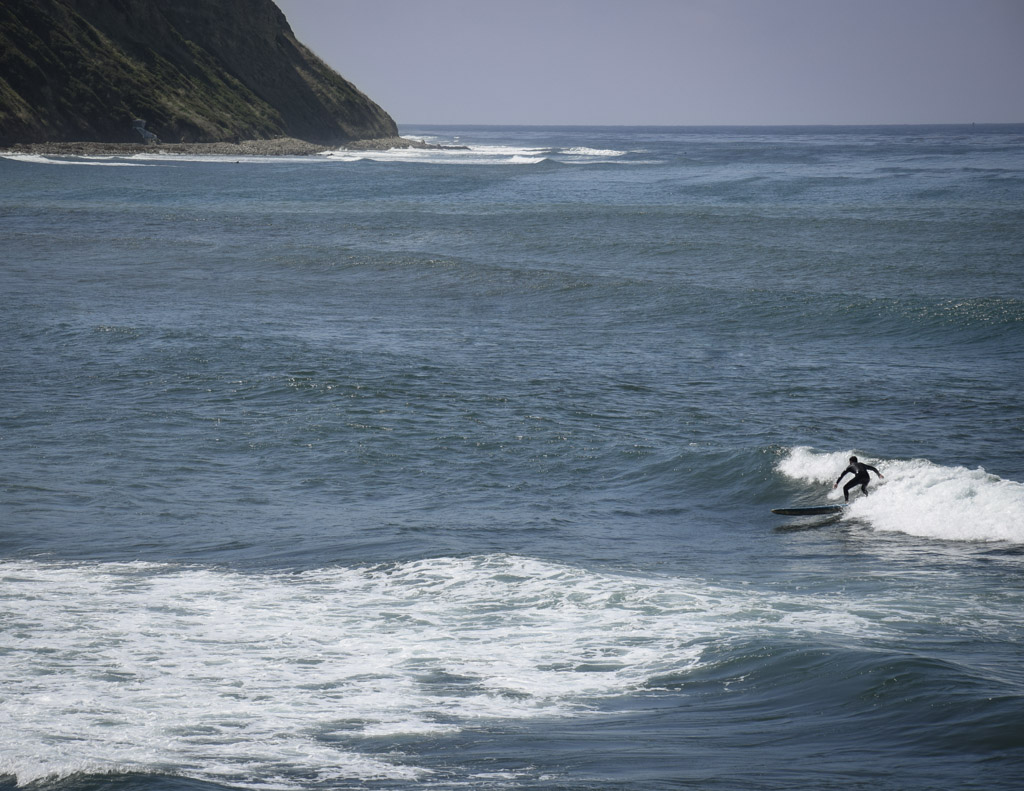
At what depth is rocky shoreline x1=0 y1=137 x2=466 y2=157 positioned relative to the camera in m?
98.6

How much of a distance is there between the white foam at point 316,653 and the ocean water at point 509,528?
0.05m

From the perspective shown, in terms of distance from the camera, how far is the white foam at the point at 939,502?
15453 mm

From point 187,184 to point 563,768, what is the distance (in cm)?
7131

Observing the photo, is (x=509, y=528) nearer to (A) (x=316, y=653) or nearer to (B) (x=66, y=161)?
(A) (x=316, y=653)

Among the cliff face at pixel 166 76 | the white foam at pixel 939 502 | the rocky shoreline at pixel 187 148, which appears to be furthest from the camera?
the cliff face at pixel 166 76

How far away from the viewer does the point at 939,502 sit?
16141 millimetres

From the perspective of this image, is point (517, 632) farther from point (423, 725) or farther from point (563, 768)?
point (563, 768)

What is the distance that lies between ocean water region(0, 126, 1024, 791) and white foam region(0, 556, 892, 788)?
0.15 feet

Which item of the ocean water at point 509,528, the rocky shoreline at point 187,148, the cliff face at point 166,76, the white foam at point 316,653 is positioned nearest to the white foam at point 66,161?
the rocky shoreline at point 187,148

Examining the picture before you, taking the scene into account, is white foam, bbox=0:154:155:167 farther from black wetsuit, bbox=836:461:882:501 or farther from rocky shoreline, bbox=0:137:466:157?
black wetsuit, bbox=836:461:882:501

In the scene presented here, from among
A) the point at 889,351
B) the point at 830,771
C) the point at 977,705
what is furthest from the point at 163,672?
the point at 889,351

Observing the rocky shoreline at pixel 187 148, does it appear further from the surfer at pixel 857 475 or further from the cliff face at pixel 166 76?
the surfer at pixel 857 475

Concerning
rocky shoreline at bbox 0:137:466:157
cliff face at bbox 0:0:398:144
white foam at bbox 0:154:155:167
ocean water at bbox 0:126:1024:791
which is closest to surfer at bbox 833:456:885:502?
ocean water at bbox 0:126:1024:791

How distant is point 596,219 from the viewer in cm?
5591
